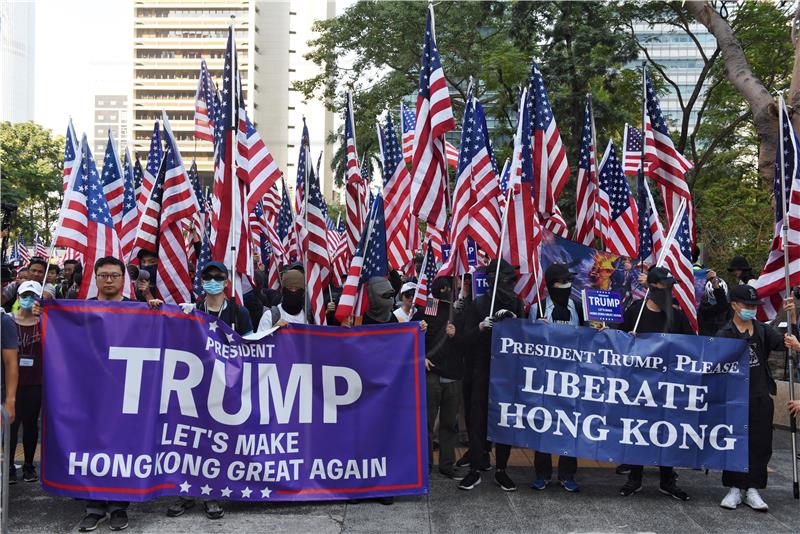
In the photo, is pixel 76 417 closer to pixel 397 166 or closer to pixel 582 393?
pixel 582 393

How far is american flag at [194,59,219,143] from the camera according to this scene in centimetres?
1062

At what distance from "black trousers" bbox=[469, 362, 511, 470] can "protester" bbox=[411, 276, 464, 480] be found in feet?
1.27

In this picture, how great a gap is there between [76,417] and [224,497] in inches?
51.8

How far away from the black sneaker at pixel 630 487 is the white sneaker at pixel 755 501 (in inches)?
35.8

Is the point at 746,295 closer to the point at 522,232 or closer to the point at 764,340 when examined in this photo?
the point at 764,340

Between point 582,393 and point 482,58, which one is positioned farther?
point 482,58

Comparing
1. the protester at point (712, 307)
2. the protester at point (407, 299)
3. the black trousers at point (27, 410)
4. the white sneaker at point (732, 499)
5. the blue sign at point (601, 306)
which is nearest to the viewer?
the white sneaker at point (732, 499)

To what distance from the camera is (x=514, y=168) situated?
25.4 ft

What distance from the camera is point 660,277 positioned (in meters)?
7.50

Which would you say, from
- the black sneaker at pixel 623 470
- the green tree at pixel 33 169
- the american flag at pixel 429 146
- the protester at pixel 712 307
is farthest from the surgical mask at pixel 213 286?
the green tree at pixel 33 169

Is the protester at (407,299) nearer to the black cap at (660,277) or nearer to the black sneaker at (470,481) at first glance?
the black sneaker at (470,481)

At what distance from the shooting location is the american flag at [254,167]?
24.5 feet

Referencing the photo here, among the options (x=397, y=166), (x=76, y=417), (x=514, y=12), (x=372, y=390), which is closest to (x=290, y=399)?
(x=372, y=390)

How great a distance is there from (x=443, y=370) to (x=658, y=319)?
2099 millimetres
